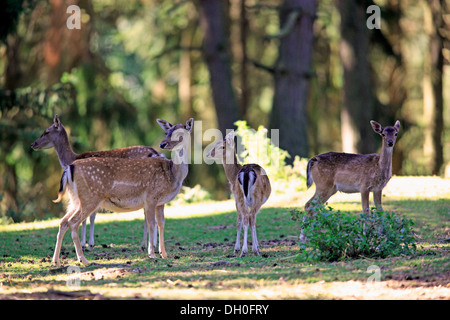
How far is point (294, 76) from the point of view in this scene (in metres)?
21.6

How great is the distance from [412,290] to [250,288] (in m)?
1.73

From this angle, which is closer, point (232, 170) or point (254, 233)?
point (254, 233)

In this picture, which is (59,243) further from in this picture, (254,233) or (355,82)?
(355,82)

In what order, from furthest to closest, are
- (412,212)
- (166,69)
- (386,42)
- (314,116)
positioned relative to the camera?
(166,69), (314,116), (386,42), (412,212)

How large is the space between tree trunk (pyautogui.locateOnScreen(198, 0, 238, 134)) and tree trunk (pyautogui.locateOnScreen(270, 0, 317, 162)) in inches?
59.3

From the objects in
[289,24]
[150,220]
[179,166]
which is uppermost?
[289,24]

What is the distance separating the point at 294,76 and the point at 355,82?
186cm

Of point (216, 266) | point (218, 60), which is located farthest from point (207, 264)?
point (218, 60)

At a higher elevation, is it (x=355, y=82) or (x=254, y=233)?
(x=355, y=82)

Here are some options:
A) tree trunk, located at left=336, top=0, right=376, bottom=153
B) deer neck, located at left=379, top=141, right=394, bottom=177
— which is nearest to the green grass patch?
deer neck, located at left=379, top=141, right=394, bottom=177

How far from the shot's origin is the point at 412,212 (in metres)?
13.1

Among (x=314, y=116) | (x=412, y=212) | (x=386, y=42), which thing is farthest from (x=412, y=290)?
(x=314, y=116)

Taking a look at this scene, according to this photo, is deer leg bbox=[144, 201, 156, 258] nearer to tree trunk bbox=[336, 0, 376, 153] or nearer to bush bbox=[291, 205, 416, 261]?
bush bbox=[291, 205, 416, 261]
